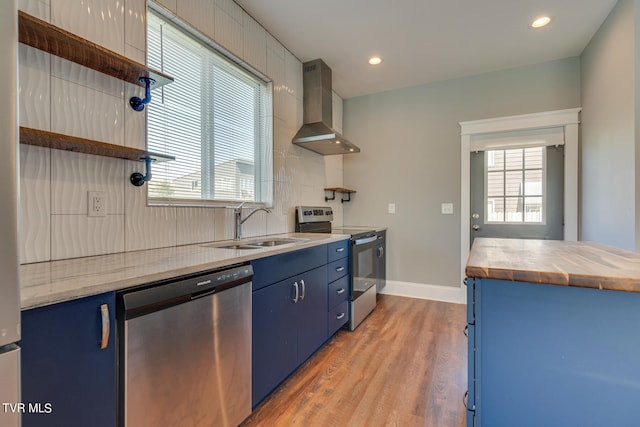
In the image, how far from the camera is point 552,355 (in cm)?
106

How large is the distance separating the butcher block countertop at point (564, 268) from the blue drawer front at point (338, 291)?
1239 millimetres

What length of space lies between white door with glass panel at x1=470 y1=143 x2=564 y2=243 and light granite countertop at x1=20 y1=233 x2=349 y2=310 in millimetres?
2774

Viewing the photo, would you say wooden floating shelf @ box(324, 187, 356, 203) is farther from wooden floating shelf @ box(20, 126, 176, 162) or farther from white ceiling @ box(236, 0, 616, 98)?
wooden floating shelf @ box(20, 126, 176, 162)

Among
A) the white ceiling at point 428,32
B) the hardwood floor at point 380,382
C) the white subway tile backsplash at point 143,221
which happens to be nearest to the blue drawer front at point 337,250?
the hardwood floor at point 380,382

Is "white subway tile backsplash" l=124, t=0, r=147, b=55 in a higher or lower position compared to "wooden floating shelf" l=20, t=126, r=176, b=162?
higher

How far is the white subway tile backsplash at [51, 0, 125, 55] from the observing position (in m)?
A: 1.31

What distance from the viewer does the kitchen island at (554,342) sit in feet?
3.22

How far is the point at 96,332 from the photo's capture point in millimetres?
913

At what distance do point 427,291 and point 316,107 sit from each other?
98.8 inches

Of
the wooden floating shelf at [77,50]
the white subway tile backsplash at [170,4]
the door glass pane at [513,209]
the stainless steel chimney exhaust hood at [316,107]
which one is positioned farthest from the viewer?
the door glass pane at [513,209]

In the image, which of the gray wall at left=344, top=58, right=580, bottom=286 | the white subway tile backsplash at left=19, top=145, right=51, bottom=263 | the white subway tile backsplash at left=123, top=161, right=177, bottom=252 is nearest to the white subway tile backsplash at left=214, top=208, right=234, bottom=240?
the white subway tile backsplash at left=123, top=161, right=177, bottom=252

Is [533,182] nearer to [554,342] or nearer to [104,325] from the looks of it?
[554,342]

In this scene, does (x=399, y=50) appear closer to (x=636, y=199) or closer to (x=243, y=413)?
(x=636, y=199)

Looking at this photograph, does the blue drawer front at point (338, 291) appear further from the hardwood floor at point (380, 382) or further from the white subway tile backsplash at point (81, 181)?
the white subway tile backsplash at point (81, 181)
